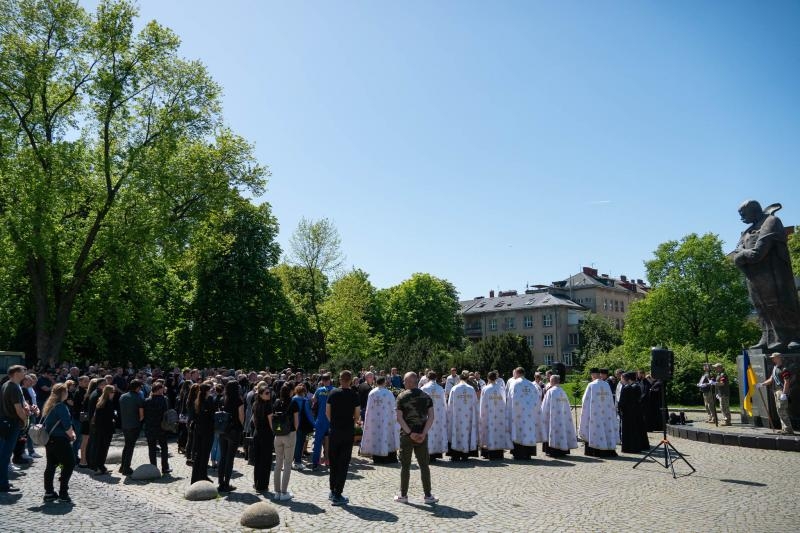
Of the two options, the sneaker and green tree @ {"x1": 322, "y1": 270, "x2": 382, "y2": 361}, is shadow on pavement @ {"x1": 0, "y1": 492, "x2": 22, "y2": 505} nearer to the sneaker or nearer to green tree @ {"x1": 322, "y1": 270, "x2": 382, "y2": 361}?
the sneaker

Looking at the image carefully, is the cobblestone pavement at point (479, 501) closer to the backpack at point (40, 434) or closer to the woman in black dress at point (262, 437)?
the woman in black dress at point (262, 437)

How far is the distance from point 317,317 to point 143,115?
2891 centimetres

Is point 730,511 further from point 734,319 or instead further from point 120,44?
point 734,319

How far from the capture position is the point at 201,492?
403 inches

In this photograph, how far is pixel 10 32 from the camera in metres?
27.1

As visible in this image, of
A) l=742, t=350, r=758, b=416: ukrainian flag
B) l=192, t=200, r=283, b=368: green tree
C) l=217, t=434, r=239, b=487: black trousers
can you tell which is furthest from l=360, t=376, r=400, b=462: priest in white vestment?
l=192, t=200, r=283, b=368: green tree

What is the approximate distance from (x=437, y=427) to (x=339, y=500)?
5.34m

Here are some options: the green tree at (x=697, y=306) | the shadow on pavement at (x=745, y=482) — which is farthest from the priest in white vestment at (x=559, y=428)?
the green tree at (x=697, y=306)

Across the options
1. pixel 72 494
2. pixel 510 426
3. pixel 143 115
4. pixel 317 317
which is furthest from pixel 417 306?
pixel 72 494

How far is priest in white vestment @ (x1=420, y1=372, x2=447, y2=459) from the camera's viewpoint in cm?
1471

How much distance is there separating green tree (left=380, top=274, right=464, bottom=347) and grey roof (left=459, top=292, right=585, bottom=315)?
23285mm

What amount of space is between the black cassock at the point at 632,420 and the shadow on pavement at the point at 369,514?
857cm

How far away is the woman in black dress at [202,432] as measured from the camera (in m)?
11.1

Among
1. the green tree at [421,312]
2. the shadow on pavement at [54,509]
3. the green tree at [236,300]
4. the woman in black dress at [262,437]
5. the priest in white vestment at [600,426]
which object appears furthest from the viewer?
the green tree at [421,312]
